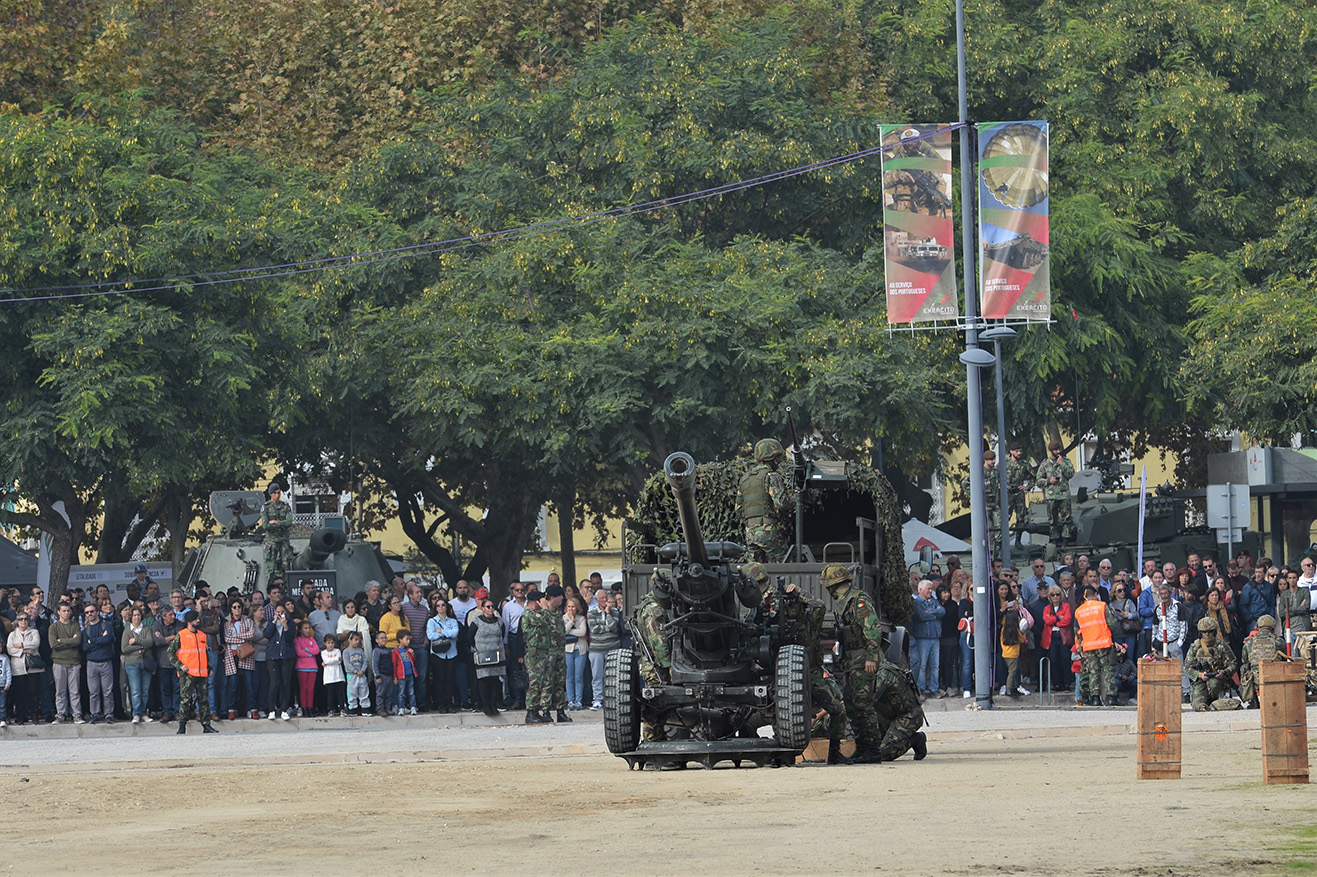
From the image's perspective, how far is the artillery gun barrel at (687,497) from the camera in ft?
54.9

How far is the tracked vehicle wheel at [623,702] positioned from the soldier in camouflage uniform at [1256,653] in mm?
8636

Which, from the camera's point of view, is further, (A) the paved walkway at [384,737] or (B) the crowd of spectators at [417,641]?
(B) the crowd of spectators at [417,641]

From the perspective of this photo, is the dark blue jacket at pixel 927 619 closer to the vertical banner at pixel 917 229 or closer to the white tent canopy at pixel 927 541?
the vertical banner at pixel 917 229

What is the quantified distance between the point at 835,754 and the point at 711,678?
4.47ft

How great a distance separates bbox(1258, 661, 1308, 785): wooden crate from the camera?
14.1 metres

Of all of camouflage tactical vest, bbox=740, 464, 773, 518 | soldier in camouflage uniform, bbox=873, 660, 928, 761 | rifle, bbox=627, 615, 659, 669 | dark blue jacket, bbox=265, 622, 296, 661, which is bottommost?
soldier in camouflage uniform, bbox=873, 660, 928, 761

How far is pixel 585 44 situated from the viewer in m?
40.2

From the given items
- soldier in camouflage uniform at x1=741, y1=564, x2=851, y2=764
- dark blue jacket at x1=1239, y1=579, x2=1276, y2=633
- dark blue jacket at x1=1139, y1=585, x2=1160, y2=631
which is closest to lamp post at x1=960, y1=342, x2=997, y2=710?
dark blue jacket at x1=1139, y1=585, x2=1160, y2=631

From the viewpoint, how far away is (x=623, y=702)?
1814 centimetres

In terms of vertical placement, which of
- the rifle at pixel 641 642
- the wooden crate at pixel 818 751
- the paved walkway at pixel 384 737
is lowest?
the paved walkway at pixel 384 737

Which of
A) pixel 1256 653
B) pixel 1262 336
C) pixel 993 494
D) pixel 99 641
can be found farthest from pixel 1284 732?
pixel 993 494

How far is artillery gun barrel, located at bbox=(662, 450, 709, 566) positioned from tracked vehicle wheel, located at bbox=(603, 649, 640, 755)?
1.22 m

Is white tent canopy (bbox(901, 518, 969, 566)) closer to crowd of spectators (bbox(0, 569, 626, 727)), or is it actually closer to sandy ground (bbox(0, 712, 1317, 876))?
crowd of spectators (bbox(0, 569, 626, 727))

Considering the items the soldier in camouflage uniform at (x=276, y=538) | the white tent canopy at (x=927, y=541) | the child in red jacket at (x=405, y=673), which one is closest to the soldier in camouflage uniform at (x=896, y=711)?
the child in red jacket at (x=405, y=673)
